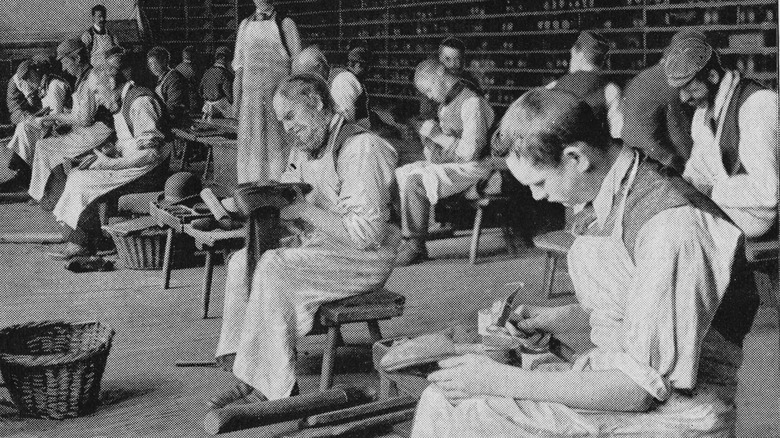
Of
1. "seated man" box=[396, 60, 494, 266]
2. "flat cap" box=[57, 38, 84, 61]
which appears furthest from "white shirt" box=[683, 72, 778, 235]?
"flat cap" box=[57, 38, 84, 61]

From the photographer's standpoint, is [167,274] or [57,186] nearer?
[167,274]

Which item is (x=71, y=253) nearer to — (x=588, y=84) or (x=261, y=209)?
(x=261, y=209)

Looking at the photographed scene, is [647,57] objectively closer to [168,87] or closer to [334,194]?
[334,194]

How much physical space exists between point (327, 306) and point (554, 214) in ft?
11.0

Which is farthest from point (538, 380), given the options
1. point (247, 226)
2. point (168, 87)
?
point (168, 87)

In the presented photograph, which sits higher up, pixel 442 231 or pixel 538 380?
pixel 538 380

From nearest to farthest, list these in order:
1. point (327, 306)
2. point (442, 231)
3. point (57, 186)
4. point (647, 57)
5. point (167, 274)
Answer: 1. point (327, 306)
2. point (167, 274)
3. point (647, 57)
4. point (442, 231)
5. point (57, 186)

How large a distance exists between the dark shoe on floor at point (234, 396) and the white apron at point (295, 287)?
2.4 inches

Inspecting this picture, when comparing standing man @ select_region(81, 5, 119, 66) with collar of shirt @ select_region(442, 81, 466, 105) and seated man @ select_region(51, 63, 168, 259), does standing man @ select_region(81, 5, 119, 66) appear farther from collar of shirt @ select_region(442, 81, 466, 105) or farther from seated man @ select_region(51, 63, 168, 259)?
collar of shirt @ select_region(442, 81, 466, 105)

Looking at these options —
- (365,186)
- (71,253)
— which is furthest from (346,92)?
(365,186)

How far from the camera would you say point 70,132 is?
24.7 ft

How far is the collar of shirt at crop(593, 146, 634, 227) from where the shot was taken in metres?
1.95

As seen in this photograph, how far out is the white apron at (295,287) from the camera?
142 inches

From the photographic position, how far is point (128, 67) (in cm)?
679
